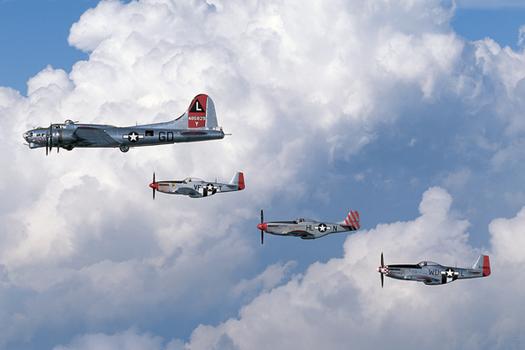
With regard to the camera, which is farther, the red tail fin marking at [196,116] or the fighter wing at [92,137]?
the red tail fin marking at [196,116]

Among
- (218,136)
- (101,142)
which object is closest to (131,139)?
(101,142)

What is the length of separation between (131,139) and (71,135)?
11.5 m

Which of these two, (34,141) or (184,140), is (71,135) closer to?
(34,141)

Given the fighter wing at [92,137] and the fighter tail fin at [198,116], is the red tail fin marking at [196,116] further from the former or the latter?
the fighter wing at [92,137]

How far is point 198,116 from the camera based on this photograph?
183 metres

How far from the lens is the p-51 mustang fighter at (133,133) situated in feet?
581

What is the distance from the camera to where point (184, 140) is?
18175 centimetres

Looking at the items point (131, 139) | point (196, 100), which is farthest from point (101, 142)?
point (196, 100)

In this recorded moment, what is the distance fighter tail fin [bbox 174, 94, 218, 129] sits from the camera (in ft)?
598

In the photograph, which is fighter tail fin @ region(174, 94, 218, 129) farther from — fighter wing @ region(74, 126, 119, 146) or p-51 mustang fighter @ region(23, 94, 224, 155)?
fighter wing @ region(74, 126, 119, 146)

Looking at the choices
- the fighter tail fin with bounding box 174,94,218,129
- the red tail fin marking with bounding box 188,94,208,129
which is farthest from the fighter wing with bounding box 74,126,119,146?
the red tail fin marking with bounding box 188,94,208,129

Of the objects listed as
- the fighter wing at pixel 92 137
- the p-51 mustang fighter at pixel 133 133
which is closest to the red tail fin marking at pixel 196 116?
the p-51 mustang fighter at pixel 133 133

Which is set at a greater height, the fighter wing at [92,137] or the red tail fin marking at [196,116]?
the red tail fin marking at [196,116]

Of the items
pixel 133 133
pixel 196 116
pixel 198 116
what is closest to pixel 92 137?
pixel 133 133
